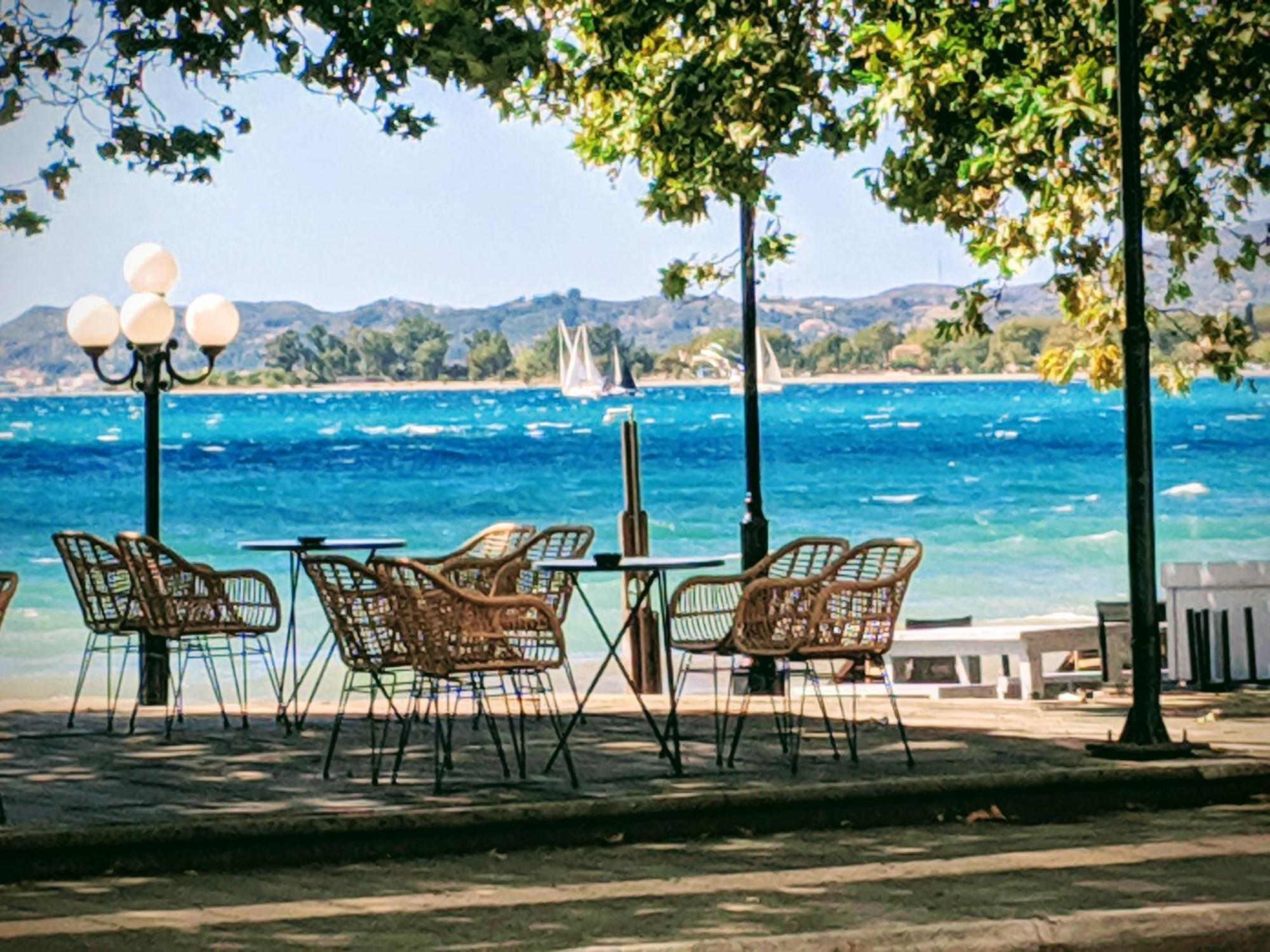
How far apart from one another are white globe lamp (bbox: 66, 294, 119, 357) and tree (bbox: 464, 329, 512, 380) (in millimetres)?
67531

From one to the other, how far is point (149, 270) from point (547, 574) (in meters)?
3.07

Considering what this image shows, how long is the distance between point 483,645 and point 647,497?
5013cm

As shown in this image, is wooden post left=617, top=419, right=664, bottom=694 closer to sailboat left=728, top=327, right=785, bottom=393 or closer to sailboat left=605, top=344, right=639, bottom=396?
sailboat left=728, top=327, right=785, bottom=393

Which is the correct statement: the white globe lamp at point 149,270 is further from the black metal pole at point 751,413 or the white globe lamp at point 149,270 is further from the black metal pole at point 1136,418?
the black metal pole at point 1136,418

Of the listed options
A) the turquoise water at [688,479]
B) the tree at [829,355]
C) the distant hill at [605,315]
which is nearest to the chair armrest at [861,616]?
the turquoise water at [688,479]

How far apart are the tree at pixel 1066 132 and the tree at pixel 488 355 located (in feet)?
216

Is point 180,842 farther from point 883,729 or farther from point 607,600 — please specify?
point 607,600

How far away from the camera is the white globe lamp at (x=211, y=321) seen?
12445mm

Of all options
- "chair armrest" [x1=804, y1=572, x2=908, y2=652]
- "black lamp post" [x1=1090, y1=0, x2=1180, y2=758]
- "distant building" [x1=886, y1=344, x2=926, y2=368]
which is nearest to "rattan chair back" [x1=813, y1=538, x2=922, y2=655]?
"chair armrest" [x1=804, y1=572, x2=908, y2=652]

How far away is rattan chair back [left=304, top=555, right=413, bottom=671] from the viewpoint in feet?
30.1

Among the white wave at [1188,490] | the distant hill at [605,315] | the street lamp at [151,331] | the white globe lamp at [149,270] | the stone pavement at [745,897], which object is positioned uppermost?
the distant hill at [605,315]

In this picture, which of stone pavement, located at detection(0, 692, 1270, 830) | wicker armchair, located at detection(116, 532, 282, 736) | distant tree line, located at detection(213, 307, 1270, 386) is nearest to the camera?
stone pavement, located at detection(0, 692, 1270, 830)

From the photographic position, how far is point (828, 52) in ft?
47.3

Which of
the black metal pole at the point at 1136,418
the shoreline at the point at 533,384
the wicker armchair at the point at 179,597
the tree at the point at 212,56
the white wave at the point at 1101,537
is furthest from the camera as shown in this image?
the shoreline at the point at 533,384
